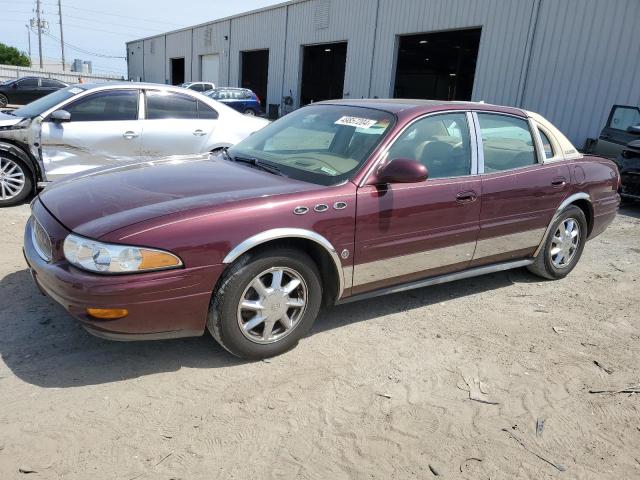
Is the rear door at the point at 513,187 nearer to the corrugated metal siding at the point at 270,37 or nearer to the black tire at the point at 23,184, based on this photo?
the black tire at the point at 23,184

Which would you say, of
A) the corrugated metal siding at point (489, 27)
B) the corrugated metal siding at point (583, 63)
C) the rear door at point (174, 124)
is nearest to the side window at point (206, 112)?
the rear door at point (174, 124)

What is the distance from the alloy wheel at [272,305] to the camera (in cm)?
300

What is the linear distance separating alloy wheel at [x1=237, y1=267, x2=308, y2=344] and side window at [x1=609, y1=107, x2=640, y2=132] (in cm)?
921

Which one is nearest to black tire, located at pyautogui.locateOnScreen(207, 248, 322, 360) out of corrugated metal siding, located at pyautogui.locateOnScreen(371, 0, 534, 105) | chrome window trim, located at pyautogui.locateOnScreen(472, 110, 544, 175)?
chrome window trim, located at pyautogui.locateOnScreen(472, 110, 544, 175)

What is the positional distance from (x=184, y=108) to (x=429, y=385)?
5.27 m

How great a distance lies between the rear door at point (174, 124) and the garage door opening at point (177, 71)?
37.2 m

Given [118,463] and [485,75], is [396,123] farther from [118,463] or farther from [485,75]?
[485,75]

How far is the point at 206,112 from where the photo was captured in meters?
7.04

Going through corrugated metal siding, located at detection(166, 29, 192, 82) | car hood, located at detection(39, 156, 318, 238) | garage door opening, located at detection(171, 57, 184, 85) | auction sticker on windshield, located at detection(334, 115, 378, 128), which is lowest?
car hood, located at detection(39, 156, 318, 238)

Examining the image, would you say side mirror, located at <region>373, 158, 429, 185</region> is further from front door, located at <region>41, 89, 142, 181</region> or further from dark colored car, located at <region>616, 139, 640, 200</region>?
dark colored car, located at <region>616, 139, 640, 200</region>

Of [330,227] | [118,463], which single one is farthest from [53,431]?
[330,227]

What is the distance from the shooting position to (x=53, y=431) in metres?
2.41

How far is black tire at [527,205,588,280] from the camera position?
15.2 ft

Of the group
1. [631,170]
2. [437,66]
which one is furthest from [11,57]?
Answer: [631,170]
